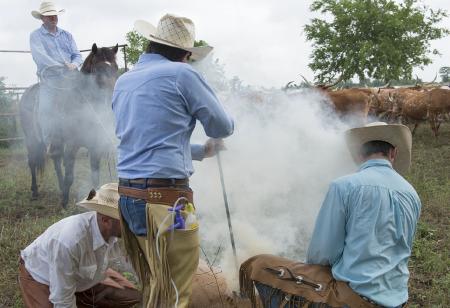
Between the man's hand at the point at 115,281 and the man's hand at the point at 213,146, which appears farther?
the man's hand at the point at 115,281

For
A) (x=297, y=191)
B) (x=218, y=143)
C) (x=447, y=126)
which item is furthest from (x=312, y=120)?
(x=447, y=126)

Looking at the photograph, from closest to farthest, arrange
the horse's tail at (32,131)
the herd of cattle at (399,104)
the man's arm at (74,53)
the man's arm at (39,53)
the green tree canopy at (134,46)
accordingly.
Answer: the man's arm at (39,53), the man's arm at (74,53), the horse's tail at (32,131), the herd of cattle at (399,104), the green tree canopy at (134,46)

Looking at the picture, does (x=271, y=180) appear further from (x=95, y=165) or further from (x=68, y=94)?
(x=68, y=94)

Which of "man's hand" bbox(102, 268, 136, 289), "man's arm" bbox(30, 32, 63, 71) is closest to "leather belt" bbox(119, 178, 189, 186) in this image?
"man's hand" bbox(102, 268, 136, 289)

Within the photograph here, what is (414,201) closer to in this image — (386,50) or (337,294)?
(337,294)

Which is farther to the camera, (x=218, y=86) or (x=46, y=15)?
(x=46, y=15)

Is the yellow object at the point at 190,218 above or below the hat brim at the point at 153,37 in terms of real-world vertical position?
below

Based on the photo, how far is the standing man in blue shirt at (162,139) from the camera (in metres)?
2.61

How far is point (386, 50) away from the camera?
26.9 meters

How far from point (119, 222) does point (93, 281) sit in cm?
64

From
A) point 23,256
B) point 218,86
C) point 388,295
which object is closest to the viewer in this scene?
point 388,295

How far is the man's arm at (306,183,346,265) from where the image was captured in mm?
2607

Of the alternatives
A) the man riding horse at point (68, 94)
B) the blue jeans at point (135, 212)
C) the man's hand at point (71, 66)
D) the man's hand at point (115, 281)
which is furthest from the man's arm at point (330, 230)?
the man's hand at point (71, 66)

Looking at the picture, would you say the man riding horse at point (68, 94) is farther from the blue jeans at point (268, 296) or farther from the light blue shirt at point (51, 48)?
the blue jeans at point (268, 296)
